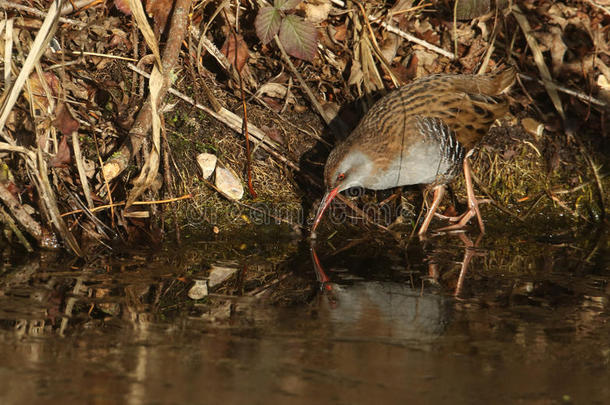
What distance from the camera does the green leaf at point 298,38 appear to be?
16.9 ft

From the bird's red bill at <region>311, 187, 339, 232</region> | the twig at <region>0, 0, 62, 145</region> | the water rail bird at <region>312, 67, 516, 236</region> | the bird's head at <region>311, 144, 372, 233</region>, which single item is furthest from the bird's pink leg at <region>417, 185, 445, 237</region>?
the twig at <region>0, 0, 62, 145</region>

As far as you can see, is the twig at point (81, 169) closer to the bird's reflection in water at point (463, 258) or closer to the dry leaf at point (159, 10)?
the dry leaf at point (159, 10)

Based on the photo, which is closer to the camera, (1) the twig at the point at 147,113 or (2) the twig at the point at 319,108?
(1) the twig at the point at 147,113

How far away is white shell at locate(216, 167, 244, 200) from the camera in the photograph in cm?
500

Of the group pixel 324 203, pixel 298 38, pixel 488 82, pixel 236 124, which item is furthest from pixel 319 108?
pixel 488 82

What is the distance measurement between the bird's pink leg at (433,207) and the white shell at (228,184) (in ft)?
4.02

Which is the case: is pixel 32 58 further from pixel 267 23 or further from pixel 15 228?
pixel 267 23

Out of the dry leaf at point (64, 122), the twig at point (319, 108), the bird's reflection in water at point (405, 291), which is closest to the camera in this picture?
the bird's reflection in water at point (405, 291)

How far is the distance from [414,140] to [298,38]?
3.58 ft

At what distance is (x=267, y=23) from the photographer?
5.09 meters

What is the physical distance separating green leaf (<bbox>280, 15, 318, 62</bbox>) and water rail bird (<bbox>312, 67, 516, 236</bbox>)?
2.04 feet

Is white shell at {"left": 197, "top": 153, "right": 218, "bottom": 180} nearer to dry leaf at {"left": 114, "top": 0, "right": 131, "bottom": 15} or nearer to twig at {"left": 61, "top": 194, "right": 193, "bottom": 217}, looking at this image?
twig at {"left": 61, "top": 194, "right": 193, "bottom": 217}

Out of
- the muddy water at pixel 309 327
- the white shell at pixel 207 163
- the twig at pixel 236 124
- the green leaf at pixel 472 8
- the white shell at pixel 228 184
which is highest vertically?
the green leaf at pixel 472 8

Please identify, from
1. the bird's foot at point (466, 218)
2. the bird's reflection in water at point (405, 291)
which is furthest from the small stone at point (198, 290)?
the bird's foot at point (466, 218)
